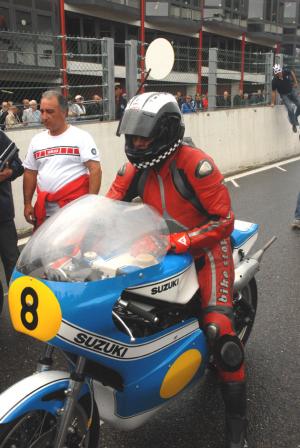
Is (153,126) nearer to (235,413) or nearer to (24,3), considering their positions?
(235,413)

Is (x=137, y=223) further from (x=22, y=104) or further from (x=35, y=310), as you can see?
(x=22, y=104)

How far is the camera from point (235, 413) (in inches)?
106

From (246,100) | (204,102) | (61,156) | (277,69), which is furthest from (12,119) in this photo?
(277,69)

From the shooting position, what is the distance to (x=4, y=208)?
428 cm

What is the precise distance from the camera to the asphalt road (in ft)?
9.52

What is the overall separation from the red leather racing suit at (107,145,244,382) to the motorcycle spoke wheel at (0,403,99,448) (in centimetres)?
76

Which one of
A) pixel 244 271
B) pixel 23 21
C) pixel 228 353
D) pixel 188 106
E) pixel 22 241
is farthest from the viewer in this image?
pixel 23 21

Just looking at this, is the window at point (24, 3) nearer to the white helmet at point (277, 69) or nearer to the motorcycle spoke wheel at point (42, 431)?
the white helmet at point (277, 69)

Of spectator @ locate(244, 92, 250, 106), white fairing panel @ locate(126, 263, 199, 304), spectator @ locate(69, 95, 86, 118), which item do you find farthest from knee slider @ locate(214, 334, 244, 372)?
spectator @ locate(244, 92, 250, 106)

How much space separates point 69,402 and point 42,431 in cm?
17

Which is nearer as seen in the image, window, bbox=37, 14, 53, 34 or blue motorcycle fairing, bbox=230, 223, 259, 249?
blue motorcycle fairing, bbox=230, 223, 259, 249

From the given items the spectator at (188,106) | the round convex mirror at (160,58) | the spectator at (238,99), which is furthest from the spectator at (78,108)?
the spectator at (238,99)

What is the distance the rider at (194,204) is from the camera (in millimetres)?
2453

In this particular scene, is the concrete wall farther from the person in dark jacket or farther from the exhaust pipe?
the exhaust pipe
